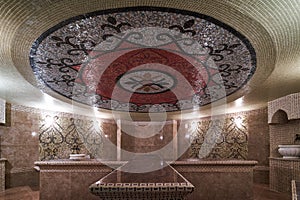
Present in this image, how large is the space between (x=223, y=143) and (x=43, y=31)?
872 cm

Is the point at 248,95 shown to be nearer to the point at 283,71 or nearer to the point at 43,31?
the point at 283,71

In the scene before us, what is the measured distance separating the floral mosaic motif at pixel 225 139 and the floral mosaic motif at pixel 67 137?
4282mm

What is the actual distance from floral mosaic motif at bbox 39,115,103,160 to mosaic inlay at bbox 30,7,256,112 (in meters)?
2.65

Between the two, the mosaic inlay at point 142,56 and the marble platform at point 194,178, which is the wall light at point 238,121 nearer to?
the mosaic inlay at point 142,56

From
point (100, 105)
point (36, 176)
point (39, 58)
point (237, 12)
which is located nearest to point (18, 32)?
point (39, 58)

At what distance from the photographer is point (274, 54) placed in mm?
3717

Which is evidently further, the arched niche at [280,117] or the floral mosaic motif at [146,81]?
the arched niche at [280,117]

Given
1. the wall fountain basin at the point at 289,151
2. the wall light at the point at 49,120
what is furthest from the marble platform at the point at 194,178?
the wall light at the point at 49,120

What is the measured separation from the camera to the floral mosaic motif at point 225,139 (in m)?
9.48

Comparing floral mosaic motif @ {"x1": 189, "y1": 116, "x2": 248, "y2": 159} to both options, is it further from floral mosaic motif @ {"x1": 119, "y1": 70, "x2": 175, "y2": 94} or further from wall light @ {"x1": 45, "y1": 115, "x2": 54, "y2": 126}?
wall light @ {"x1": 45, "y1": 115, "x2": 54, "y2": 126}

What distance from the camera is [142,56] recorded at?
4164 millimetres

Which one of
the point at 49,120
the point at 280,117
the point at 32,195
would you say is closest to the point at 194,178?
the point at 280,117

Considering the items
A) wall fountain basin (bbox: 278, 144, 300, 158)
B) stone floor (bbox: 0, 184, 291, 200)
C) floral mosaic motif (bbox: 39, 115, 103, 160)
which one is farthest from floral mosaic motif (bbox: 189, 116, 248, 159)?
floral mosaic motif (bbox: 39, 115, 103, 160)

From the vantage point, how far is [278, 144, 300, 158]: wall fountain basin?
664 cm
